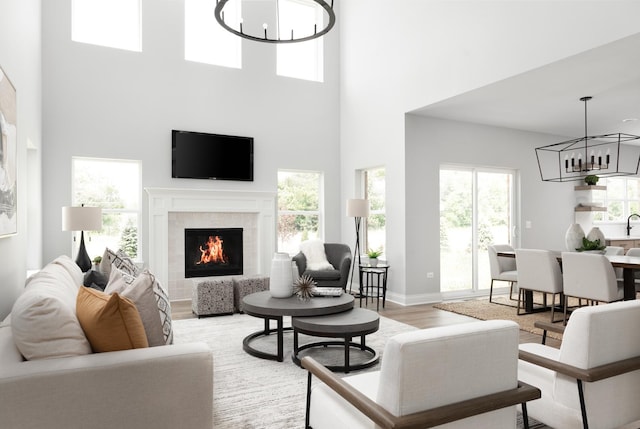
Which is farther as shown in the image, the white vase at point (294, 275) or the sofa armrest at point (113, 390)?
the white vase at point (294, 275)

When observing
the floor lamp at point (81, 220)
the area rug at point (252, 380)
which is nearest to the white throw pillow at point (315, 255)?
the area rug at point (252, 380)

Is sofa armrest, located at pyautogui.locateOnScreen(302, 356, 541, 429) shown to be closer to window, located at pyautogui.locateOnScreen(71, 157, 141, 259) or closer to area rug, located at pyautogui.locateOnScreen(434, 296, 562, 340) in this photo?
area rug, located at pyautogui.locateOnScreen(434, 296, 562, 340)

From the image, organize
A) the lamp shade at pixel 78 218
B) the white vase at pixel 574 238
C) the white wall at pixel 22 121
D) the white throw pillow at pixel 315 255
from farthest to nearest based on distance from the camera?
1. the white throw pillow at pixel 315 255
2. the white vase at pixel 574 238
3. the lamp shade at pixel 78 218
4. the white wall at pixel 22 121

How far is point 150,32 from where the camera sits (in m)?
6.09

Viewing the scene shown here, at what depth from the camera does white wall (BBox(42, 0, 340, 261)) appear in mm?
5559

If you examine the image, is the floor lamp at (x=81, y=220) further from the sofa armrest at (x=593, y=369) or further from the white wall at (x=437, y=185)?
the sofa armrest at (x=593, y=369)

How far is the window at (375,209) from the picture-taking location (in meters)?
6.62

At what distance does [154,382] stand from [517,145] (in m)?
6.73

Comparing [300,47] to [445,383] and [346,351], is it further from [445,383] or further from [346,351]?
[445,383]

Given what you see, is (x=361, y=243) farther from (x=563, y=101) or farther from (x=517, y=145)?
(x=563, y=101)

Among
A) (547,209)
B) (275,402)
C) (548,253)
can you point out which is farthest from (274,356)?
(547,209)

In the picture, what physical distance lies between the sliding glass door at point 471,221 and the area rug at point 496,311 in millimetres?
462

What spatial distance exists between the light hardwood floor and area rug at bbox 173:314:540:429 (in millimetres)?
346

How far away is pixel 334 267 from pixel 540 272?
Result: 2713 millimetres
